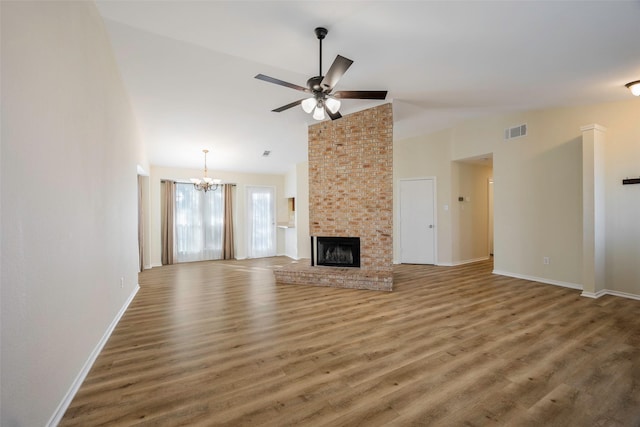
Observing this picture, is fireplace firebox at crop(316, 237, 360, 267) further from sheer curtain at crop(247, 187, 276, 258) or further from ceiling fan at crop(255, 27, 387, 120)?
sheer curtain at crop(247, 187, 276, 258)

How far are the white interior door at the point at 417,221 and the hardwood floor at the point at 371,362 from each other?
8.06 feet

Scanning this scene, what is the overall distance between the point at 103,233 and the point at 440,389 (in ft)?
10.7

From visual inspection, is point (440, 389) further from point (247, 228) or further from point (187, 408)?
point (247, 228)

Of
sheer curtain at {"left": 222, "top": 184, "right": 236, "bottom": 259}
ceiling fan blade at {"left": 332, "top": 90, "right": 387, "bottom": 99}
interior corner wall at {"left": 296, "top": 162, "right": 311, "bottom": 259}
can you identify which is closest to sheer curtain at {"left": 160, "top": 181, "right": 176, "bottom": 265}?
sheer curtain at {"left": 222, "top": 184, "right": 236, "bottom": 259}

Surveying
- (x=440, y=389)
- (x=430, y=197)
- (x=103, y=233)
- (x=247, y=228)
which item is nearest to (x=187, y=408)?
(x=440, y=389)

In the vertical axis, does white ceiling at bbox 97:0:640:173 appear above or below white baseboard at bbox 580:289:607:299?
above

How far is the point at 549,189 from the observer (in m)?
4.82

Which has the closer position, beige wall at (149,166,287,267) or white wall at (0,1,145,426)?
white wall at (0,1,145,426)

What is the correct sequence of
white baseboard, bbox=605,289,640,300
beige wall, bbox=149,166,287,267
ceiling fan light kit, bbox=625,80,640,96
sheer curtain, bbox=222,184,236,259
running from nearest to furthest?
ceiling fan light kit, bbox=625,80,640,96
white baseboard, bbox=605,289,640,300
beige wall, bbox=149,166,287,267
sheer curtain, bbox=222,184,236,259

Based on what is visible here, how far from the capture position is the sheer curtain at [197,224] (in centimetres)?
784

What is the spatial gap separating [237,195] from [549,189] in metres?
7.39

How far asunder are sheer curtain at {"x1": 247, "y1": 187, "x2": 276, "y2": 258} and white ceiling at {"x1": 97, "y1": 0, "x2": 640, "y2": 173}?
141 inches

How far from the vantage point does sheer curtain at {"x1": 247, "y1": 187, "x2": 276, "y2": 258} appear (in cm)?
853

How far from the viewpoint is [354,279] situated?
4.62m
